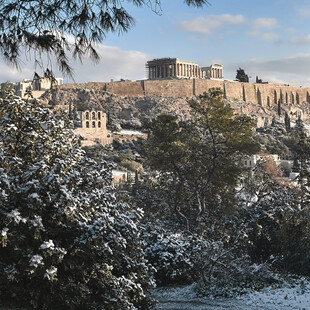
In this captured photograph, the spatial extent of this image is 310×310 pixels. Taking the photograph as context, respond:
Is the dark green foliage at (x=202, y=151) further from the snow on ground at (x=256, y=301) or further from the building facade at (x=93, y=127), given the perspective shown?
the building facade at (x=93, y=127)

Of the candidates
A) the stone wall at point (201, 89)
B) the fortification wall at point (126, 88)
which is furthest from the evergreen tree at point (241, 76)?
the fortification wall at point (126, 88)

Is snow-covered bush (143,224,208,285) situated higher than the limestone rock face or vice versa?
the limestone rock face

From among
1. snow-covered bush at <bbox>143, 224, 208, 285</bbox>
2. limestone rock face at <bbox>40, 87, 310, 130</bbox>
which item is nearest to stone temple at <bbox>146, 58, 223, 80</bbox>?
limestone rock face at <bbox>40, 87, 310, 130</bbox>

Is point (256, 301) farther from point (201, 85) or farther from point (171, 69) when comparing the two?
point (171, 69)

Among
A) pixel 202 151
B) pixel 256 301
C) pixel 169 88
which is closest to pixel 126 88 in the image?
pixel 169 88

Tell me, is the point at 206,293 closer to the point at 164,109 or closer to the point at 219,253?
the point at 219,253

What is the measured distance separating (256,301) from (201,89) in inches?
2637

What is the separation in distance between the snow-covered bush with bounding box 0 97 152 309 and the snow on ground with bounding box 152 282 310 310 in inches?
52.2

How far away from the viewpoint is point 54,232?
20.6 feet

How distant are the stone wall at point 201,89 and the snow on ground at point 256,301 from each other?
5616 centimetres

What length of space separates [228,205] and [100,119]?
113 feet

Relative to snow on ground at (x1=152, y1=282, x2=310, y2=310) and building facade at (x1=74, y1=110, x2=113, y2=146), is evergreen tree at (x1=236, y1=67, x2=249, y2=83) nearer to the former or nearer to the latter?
building facade at (x1=74, y1=110, x2=113, y2=146)

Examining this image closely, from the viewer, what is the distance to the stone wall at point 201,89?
68375 millimetres

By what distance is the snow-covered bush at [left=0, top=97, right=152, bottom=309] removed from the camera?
5855 mm
